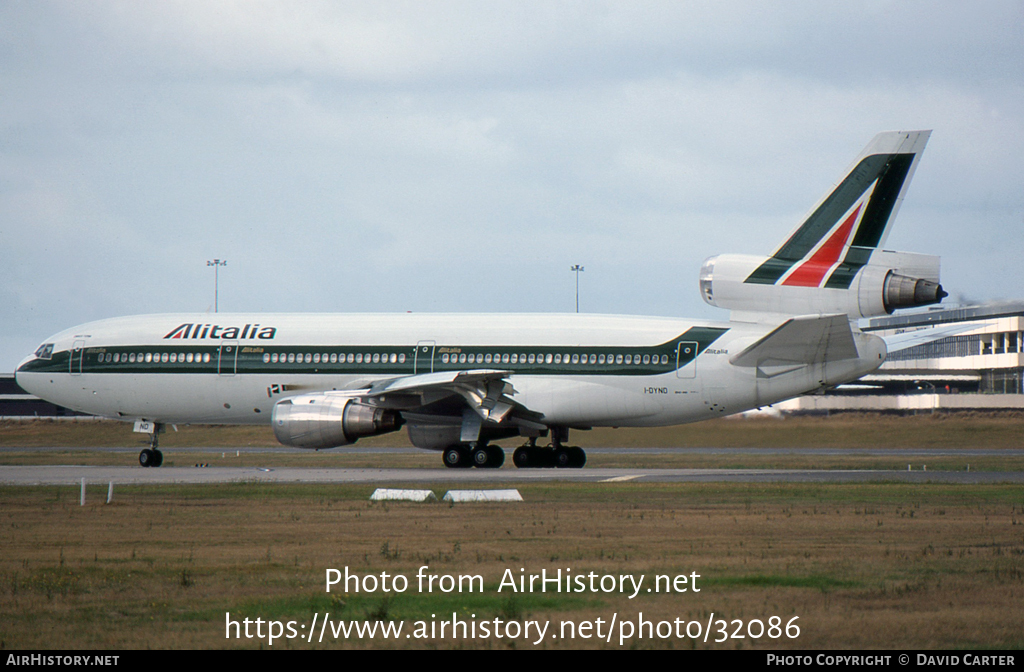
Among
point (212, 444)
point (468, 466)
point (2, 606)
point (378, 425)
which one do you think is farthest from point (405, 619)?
point (212, 444)

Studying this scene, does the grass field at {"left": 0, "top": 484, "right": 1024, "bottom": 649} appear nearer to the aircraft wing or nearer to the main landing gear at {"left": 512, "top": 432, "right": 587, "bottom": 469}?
the aircraft wing

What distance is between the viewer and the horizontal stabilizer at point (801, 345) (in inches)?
1185

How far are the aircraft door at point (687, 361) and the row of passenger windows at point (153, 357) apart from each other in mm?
15402

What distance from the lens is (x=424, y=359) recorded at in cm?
3434

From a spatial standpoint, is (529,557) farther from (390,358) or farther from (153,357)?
(153,357)

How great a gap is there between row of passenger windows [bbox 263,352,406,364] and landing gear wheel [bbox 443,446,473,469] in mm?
3221

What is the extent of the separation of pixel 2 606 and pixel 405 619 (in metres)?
4.07

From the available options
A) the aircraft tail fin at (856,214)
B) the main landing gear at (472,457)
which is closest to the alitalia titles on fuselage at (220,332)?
the main landing gear at (472,457)

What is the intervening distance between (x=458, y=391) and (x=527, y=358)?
2902 millimetres

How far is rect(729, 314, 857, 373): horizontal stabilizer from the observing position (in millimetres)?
30094

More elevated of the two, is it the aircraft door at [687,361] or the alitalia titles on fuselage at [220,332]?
the alitalia titles on fuselage at [220,332]

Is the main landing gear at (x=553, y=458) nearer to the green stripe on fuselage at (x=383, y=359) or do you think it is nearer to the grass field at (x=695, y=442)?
the grass field at (x=695, y=442)

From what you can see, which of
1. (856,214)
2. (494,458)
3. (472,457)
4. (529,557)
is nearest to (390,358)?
(472,457)

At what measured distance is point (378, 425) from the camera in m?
31.9
